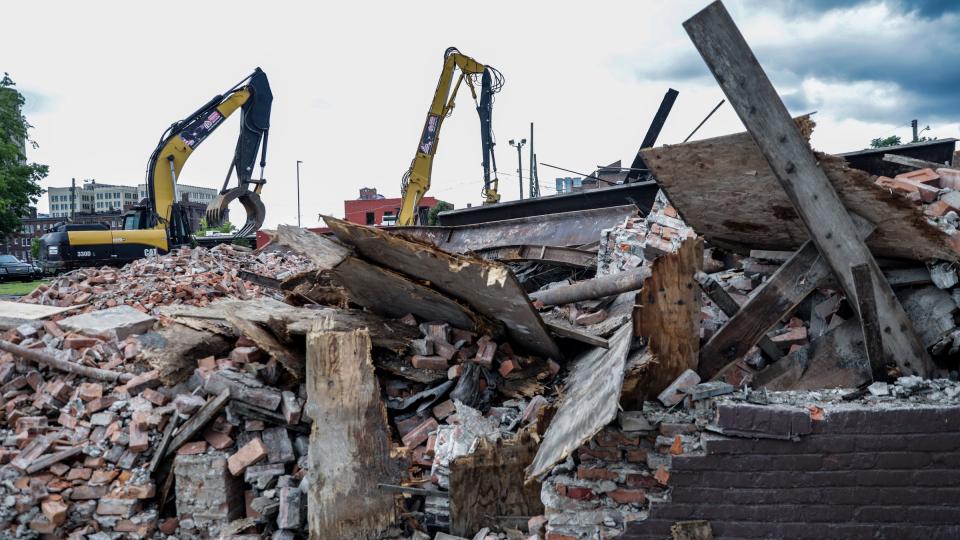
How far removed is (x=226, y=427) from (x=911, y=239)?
442 centimetres

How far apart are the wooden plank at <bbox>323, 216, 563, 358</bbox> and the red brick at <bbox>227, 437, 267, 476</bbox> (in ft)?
4.37

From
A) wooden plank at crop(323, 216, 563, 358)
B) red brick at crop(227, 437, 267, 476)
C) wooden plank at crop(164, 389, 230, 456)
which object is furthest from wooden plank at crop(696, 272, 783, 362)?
wooden plank at crop(164, 389, 230, 456)

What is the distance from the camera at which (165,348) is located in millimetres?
5109

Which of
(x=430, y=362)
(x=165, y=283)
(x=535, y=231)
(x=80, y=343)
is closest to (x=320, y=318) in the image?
(x=430, y=362)

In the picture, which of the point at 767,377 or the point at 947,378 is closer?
the point at 947,378

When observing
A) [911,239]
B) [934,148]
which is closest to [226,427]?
[911,239]

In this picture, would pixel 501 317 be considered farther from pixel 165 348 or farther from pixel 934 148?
pixel 934 148

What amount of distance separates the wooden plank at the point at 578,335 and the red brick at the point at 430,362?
80cm

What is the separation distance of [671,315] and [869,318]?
981 millimetres

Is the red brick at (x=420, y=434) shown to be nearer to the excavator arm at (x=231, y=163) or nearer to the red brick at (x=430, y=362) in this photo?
the red brick at (x=430, y=362)

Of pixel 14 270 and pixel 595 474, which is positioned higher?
pixel 14 270

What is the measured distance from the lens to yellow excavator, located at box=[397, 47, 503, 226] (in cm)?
1415

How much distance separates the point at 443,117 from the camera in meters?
14.4

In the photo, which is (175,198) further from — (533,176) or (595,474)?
(533,176)
